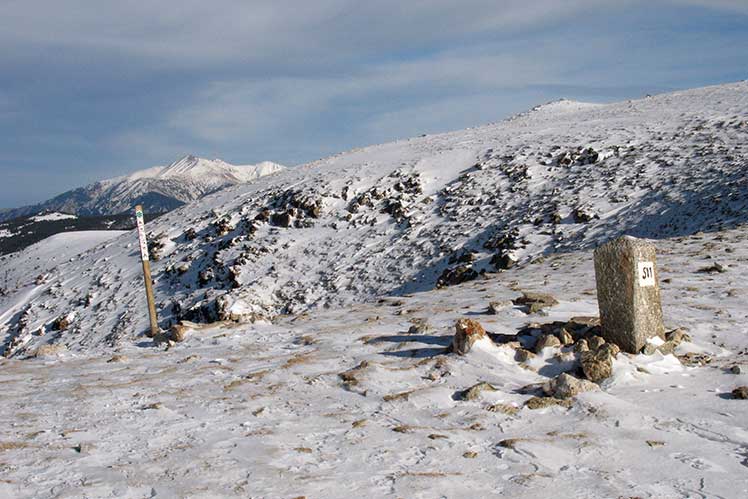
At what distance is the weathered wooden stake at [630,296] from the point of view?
7258 millimetres

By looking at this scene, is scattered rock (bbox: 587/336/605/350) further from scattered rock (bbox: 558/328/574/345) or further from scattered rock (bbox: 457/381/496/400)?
scattered rock (bbox: 457/381/496/400)

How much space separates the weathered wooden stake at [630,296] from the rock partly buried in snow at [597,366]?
2.09 feet

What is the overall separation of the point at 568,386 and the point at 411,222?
20.4 meters

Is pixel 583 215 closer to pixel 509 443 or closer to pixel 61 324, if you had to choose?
pixel 509 443

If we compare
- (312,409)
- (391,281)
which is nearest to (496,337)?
(312,409)

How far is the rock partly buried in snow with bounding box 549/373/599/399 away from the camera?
6223 millimetres

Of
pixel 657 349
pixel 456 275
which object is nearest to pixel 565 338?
pixel 657 349

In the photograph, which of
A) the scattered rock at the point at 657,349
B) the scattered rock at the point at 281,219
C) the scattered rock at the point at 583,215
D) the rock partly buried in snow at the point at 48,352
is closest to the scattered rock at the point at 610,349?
the scattered rock at the point at 657,349

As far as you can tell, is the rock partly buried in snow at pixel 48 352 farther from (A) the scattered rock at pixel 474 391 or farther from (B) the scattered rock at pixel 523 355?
(B) the scattered rock at pixel 523 355

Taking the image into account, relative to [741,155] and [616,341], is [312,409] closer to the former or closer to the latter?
[616,341]

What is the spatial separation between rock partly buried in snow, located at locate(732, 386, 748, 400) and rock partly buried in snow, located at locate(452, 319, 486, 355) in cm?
280

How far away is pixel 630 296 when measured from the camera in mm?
7281

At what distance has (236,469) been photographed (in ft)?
15.9

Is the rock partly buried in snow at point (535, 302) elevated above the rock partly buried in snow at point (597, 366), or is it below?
above
